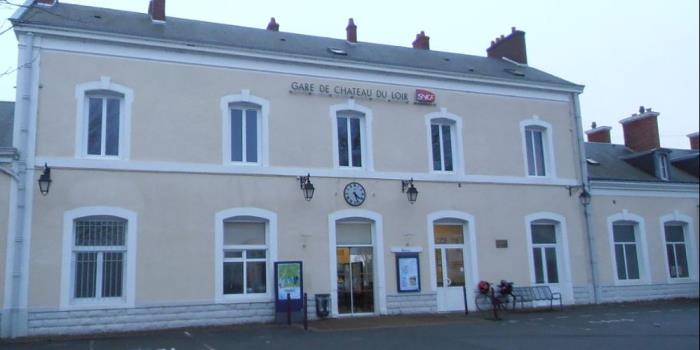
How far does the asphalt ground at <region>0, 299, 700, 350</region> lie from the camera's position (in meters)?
10.9

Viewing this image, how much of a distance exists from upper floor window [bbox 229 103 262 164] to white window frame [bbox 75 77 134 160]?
238 centimetres

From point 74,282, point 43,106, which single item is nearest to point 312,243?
point 74,282

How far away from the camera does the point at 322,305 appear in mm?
14875

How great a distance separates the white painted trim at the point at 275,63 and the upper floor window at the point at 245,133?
1047 millimetres

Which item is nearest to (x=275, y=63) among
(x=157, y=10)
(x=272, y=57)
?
(x=272, y=57)

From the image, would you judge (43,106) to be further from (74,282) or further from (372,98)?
(372,98)

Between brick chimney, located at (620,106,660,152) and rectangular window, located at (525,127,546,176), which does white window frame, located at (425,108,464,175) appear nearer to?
rectangular window, located at (525,127,546,176)

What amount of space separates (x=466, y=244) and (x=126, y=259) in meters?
8.72

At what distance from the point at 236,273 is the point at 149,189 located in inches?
108

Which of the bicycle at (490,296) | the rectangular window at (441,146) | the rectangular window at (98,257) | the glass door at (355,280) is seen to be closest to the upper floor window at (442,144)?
the rectangular window at (441,146)

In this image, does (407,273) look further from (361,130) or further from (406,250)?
(361,130)

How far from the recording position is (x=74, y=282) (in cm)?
1316

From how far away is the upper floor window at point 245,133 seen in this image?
15.1m

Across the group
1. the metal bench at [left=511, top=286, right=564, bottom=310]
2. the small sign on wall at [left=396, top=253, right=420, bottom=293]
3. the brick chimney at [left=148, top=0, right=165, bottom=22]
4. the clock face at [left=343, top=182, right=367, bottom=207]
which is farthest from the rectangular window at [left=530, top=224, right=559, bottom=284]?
the brick chimney at [left=148, top=0, right=165, bottom=22]
